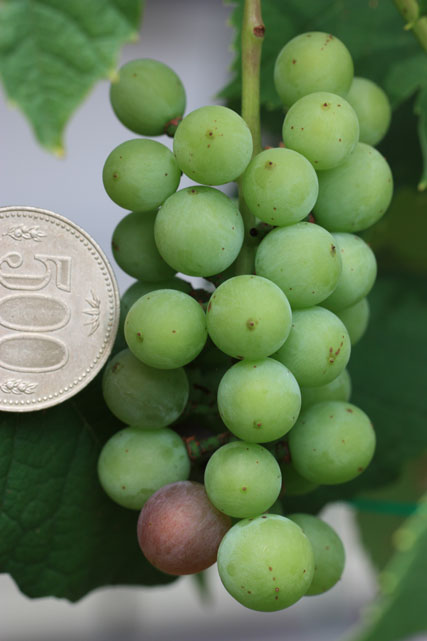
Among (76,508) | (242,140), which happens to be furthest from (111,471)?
(242,140)

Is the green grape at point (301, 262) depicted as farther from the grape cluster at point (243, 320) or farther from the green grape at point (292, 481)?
the green grape at point (292, 481)

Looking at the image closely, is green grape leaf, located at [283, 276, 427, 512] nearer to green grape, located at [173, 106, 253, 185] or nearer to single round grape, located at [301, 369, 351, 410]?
single round grape, located at [301, 369, 351, 410]

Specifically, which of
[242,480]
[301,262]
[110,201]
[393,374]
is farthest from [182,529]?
[110,201]

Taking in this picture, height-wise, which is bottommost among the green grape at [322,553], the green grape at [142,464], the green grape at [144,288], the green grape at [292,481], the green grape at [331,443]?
the green grape at [322,553]

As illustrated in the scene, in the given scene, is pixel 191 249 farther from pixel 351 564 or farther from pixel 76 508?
pixel 351 564

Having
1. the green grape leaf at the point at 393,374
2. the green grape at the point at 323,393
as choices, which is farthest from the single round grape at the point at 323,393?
the green grape leaf at the point at 393,374

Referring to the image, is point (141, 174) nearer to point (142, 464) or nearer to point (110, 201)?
point (142, 464)

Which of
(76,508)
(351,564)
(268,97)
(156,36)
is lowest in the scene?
(351,564)
